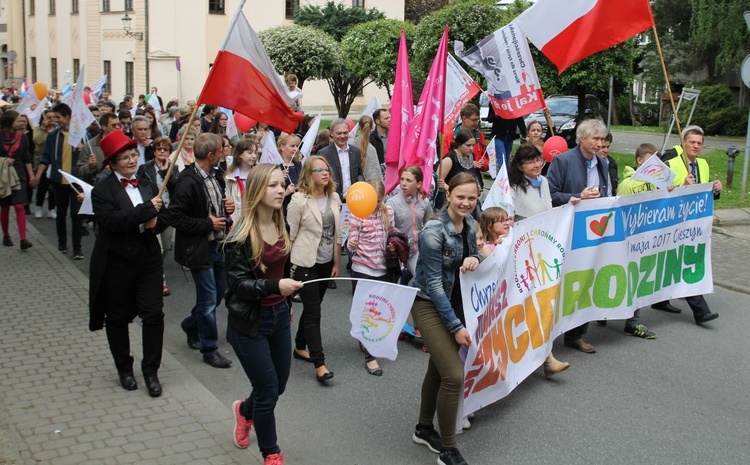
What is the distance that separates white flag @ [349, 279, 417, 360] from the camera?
15.5 feet

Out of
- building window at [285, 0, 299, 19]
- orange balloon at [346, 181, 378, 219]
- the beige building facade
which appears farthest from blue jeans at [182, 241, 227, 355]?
building window at [285, 0, 299, 19]

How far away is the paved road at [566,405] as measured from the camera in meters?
5.23

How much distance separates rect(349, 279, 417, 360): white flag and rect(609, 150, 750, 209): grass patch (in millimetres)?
11302

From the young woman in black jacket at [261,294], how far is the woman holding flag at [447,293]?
854 mm

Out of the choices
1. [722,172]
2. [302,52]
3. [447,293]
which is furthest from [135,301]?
[302,52]

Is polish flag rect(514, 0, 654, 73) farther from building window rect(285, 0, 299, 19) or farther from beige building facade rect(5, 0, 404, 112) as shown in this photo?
building window rect(285, 0, 299, 19)

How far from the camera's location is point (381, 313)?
478 cm

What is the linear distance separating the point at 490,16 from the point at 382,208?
61.2 feet

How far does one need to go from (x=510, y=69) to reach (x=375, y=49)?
2152cm

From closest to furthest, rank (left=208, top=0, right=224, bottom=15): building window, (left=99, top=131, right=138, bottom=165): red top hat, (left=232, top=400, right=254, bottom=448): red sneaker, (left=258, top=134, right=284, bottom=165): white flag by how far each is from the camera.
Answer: (left=232, top=400, right=254, bottom=448): red sneaker
(left=99, top=131, right=138, bottom=165): red top hat
(left=258, top=134, right=284, bottom=165): white flag
(left=208, top=0, right=224, bottom=15): building window

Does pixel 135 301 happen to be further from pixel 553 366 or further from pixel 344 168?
pixel 344 168

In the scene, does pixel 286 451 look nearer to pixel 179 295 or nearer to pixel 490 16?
pixel 179 295

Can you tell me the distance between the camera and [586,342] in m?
7.39

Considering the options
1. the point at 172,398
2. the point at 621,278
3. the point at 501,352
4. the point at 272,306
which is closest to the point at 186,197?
the point at 172,398
